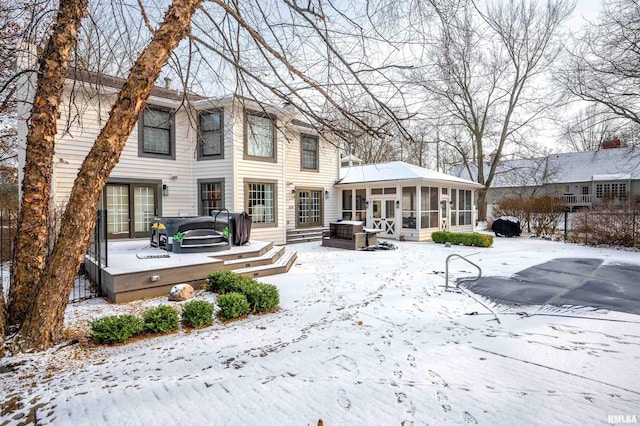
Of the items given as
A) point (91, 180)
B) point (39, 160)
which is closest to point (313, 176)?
point (39, 160)

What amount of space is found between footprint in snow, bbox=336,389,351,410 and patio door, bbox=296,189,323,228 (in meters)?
11.5

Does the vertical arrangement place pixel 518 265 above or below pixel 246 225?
below

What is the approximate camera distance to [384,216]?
14766mm

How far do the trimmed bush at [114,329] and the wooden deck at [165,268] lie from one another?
1610 mm

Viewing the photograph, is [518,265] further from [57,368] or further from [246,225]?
[57,368]

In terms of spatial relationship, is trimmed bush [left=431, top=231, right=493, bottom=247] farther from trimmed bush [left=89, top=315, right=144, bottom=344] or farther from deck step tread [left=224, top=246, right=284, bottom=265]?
trimmed bush [left=89, top=315, right=144, bottom=344]

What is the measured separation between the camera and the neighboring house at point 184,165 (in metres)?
9.22

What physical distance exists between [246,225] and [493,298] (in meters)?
5.87

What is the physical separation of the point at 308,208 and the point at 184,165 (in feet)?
17.7

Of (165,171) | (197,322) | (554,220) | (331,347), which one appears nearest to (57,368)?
(197,322)

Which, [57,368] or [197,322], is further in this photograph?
[197,322]

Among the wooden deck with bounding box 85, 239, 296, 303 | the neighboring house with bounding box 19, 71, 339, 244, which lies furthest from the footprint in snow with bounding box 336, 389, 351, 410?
the neighboring house with bounding box 19, 71, 339, 244

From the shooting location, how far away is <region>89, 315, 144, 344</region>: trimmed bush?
11.9ft

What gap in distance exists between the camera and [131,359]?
3.27 metres
